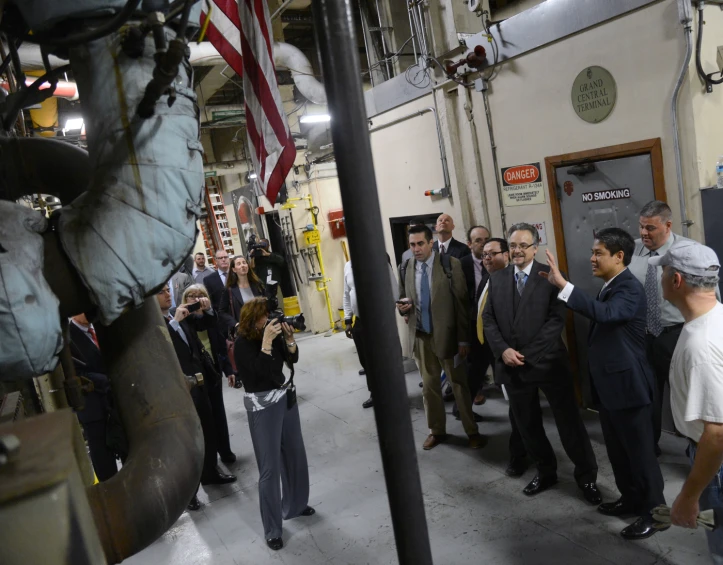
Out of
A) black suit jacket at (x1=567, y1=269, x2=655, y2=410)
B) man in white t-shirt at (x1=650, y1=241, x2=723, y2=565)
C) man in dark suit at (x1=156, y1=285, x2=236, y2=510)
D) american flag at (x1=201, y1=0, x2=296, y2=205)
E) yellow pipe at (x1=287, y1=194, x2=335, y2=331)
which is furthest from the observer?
yellow pipe at (x1=287, y1=194, x2=335, y2=331)

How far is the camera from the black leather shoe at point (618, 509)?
366 cm

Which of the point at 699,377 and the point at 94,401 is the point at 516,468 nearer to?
the point at 699,377

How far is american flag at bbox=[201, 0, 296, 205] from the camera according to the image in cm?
280

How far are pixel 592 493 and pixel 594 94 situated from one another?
316cm

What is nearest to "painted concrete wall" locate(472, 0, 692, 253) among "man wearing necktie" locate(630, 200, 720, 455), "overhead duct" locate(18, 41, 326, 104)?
"man wearing necktie" locate(630, 200, 720, 455)

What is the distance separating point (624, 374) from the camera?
3379 mm

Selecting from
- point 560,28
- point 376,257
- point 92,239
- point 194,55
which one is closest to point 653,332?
point 560,28

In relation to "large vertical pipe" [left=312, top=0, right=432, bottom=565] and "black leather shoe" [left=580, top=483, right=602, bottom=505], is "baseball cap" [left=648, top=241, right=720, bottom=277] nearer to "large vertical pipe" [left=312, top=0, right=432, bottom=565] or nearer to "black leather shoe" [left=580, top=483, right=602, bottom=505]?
"large vertical pipe" [left=312, top=0, right=432, bottom=565]

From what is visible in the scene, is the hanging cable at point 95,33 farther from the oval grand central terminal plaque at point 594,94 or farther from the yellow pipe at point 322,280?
the yellow pipe at point 322,280

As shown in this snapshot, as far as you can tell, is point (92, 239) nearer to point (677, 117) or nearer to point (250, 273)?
point (677, 117)

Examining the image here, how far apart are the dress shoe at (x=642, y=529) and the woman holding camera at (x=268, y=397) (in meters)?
2.28

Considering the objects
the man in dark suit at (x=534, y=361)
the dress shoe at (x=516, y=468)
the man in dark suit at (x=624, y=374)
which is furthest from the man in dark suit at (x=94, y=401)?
the man in dark suit at (x=624, y=374)

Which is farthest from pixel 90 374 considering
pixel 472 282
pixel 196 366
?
pixel 472 282

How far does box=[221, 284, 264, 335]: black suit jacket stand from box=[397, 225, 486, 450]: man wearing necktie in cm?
226
